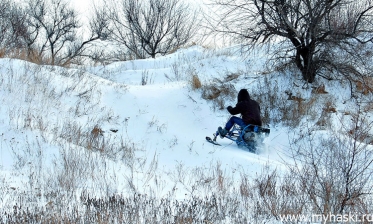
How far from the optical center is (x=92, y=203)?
3752 mm

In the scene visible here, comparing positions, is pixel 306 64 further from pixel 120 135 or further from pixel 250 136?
pixel 120 135

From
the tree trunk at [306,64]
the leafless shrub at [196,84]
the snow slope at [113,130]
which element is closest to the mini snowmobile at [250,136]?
the snow slope at [113,130]

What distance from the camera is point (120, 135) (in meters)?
8.28

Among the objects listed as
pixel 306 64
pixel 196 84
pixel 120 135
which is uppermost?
pixel 306 64

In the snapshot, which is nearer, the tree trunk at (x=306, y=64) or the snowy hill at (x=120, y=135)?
the snowy hill at (x=120, y=135)

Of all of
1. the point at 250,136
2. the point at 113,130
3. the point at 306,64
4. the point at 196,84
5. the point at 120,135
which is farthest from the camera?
the point at 196,84

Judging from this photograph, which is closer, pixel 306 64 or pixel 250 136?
pixel 250 136

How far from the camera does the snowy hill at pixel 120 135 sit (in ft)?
15.6

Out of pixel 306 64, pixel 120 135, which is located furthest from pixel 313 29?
pixel 120 135

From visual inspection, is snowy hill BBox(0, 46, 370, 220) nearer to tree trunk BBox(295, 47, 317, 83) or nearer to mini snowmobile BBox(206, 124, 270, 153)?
mini snowmobile BBox(206, 124, 270, 153)

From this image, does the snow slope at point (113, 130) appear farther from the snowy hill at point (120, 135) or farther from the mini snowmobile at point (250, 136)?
the mini snowmobile at point (250, 136)

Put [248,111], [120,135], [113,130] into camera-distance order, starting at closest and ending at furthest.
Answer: [248,111], [120,135], [113,130]

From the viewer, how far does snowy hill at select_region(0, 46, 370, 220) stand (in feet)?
15.6

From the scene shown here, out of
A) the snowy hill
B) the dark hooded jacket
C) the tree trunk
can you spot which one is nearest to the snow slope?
the snowy hill
